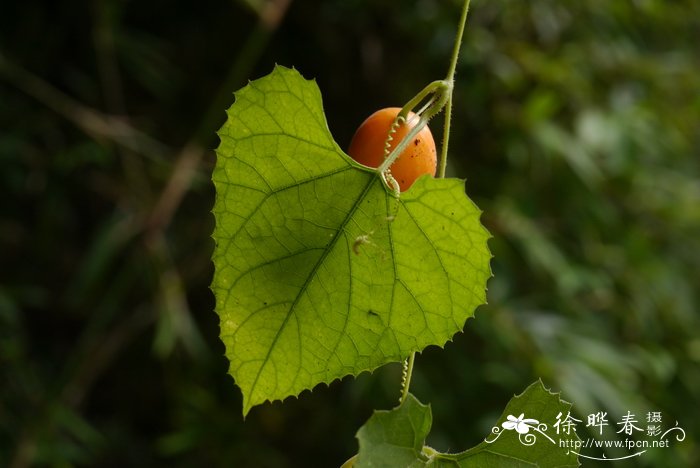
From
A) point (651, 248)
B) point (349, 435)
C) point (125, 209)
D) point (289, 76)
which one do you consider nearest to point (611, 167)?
point (651, 248)

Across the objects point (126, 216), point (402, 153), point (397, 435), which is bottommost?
point (397, 435)

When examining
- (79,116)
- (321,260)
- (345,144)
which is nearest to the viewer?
(321,260)

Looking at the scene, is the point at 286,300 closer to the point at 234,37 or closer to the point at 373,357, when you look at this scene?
the point at 373,357

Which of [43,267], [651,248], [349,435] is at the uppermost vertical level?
[651,248]

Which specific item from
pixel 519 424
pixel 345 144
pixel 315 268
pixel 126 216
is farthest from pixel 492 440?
pixel 345 144

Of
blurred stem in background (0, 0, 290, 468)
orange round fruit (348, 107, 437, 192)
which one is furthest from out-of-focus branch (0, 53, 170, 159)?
orange round fruit (348, 107, 437, 192)

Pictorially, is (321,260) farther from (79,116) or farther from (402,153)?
(79,116)

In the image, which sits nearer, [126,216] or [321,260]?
[321,260]

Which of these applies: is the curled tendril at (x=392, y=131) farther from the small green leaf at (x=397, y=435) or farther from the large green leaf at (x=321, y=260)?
the small green leaf at (x=397, y=435)
